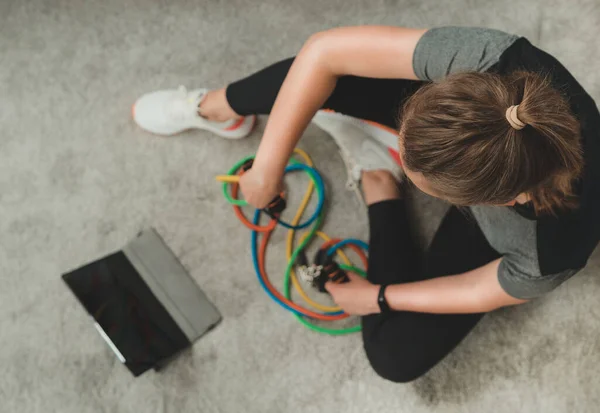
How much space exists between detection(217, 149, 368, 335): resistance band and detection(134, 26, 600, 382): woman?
0.18ft

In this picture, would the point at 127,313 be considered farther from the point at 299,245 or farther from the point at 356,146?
the point at 356,146

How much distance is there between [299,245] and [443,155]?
1.69ft

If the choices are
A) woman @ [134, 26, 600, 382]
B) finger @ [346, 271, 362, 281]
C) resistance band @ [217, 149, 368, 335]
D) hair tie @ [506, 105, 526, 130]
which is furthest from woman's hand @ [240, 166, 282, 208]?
hair tie @ [506, 105, 526, 130]

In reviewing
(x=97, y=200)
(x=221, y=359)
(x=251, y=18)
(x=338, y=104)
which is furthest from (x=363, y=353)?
(x=251, y=18)

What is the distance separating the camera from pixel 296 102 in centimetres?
76

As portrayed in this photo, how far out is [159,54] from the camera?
42.0 inches

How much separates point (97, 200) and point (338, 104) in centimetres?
49

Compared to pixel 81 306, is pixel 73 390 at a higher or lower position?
lower

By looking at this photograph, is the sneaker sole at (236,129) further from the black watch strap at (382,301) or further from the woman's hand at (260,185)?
the black watch strap at (382,301)

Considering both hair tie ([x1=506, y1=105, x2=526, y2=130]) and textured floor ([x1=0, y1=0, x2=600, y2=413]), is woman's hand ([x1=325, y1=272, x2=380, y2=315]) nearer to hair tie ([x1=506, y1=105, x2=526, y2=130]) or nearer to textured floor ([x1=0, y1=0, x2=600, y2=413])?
textured floor ([x1=0, y1=0, x2=600, y2=413])

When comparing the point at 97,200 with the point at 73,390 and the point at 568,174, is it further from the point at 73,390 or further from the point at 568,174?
the point at 568,174

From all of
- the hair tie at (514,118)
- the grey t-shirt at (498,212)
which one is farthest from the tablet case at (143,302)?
the hair tie at (514,118)

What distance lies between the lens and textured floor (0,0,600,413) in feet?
3.11

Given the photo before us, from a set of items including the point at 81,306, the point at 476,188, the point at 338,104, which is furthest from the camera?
the point at 81,306
